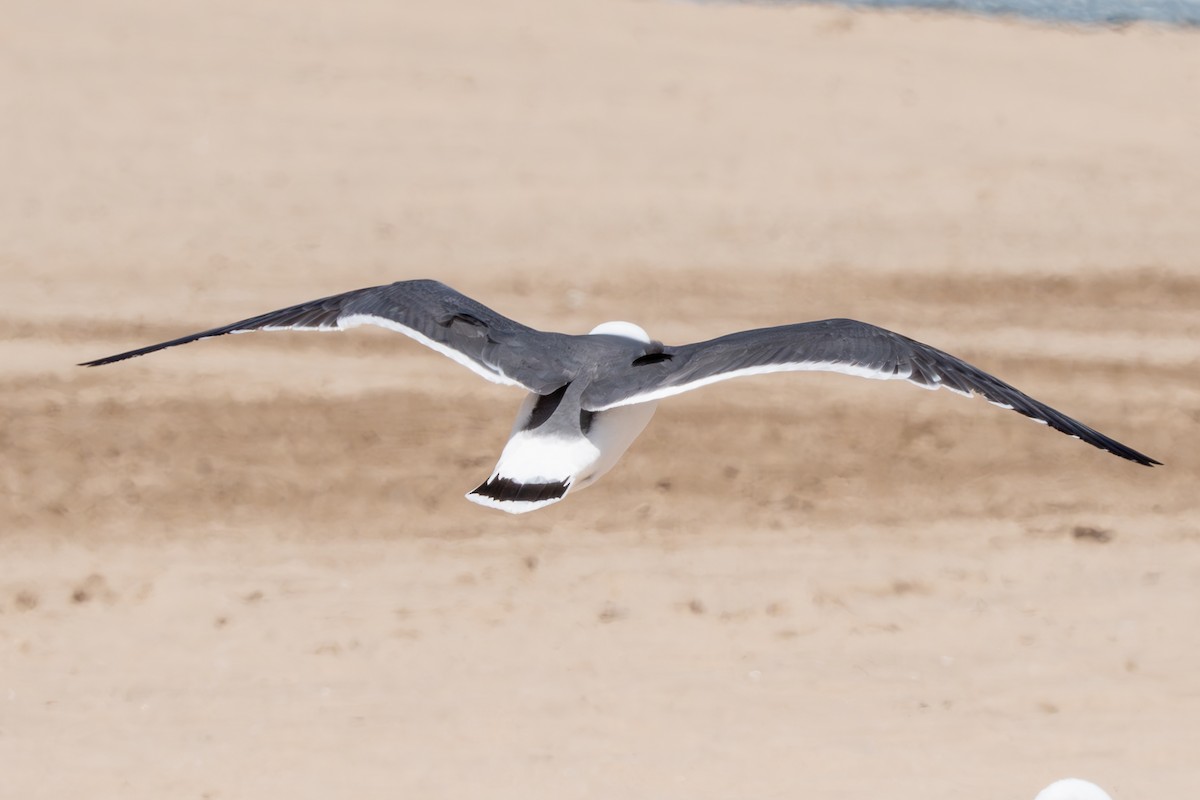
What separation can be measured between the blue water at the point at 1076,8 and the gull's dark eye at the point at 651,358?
24.2ft

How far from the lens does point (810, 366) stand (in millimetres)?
6473

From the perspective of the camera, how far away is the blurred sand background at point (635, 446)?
792 cm

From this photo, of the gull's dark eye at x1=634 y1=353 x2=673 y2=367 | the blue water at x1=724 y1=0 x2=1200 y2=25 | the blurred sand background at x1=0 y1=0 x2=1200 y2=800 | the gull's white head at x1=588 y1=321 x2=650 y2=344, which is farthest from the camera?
the blue water at x1=724 y1=0 x2=1200 y2=25

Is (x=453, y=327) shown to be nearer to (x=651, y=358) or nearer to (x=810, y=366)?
(x=651, y=358)

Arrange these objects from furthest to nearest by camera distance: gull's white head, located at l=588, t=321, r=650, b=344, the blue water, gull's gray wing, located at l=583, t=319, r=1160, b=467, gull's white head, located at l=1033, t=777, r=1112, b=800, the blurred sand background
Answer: the blue water, the blurred sand background, gull's white head, located at l=588, t=321, r=650, b=344, gull's gray wing, located at l=583, t=319, r=1160, b=467, gull's white head, located at l=1033, t=777, r=1112, b=800

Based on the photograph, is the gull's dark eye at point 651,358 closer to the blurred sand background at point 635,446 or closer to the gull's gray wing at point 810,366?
the gull's gray wing at point 810,366

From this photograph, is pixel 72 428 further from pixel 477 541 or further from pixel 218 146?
pixel 218 146

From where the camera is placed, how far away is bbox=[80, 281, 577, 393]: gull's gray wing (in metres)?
6.72

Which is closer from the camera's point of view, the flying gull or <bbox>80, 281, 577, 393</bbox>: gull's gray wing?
the flying gull

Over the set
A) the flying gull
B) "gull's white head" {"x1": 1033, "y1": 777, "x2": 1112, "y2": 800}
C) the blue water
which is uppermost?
the blue water

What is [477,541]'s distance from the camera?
9078mm

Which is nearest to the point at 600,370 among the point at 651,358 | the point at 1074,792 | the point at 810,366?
the point at 651,358

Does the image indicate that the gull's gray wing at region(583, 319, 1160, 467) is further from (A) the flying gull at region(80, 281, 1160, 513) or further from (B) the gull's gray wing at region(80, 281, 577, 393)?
(B) the gull's gray wing at region(80, 281, 577, 393)

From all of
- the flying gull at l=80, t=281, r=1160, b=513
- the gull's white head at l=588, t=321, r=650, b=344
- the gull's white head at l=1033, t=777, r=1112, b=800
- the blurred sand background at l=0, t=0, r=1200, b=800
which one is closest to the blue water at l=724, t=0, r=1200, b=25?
the blurred sand background at l=0, t=0, r=1200, b=800
